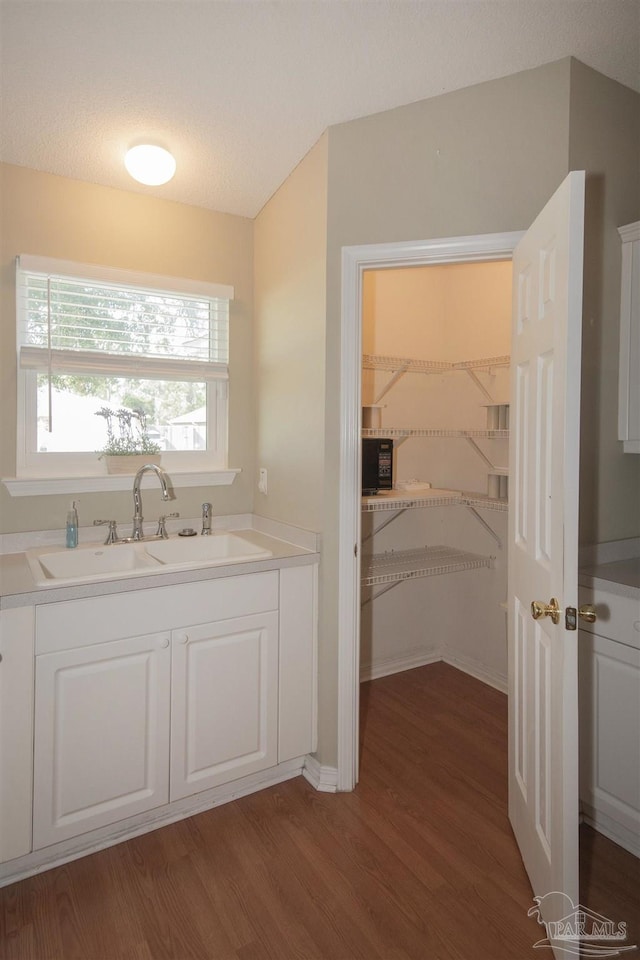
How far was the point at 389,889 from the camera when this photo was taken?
165 centimetres

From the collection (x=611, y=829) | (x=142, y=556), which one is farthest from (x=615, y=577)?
(x=142, y=556)

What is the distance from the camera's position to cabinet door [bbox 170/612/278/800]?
6.27 ft

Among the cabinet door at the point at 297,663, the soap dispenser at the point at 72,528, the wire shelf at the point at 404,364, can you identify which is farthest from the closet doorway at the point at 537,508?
the soap dispenser at the point at 72,528

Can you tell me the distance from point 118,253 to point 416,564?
6.86ft

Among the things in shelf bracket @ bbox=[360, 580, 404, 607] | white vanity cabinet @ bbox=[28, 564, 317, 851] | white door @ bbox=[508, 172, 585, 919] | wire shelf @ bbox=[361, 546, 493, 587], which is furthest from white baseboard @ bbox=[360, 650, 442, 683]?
white door @ bbox=[508, 172, 585, 919]

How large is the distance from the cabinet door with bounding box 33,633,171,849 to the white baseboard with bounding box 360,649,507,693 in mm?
1509

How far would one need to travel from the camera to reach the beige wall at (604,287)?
1.88m

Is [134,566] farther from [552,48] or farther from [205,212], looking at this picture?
[552,48]

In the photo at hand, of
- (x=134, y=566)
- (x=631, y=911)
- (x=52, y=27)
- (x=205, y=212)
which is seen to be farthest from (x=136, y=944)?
(x=205, y=212)

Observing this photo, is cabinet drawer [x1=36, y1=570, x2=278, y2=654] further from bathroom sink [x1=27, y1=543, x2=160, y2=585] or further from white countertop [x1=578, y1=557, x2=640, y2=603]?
white countertop [x1=578, y1=557, x2=640, y2=603]

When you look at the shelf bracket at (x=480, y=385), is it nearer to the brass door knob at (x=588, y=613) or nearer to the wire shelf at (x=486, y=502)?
the wire shelf at (x=486, y=502)

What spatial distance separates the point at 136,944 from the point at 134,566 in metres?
1.23

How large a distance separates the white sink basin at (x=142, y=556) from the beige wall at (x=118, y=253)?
0.68ft

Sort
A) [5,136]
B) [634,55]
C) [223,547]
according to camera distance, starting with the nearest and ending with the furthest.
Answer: [634,55]
[5,136]
[223,547]
